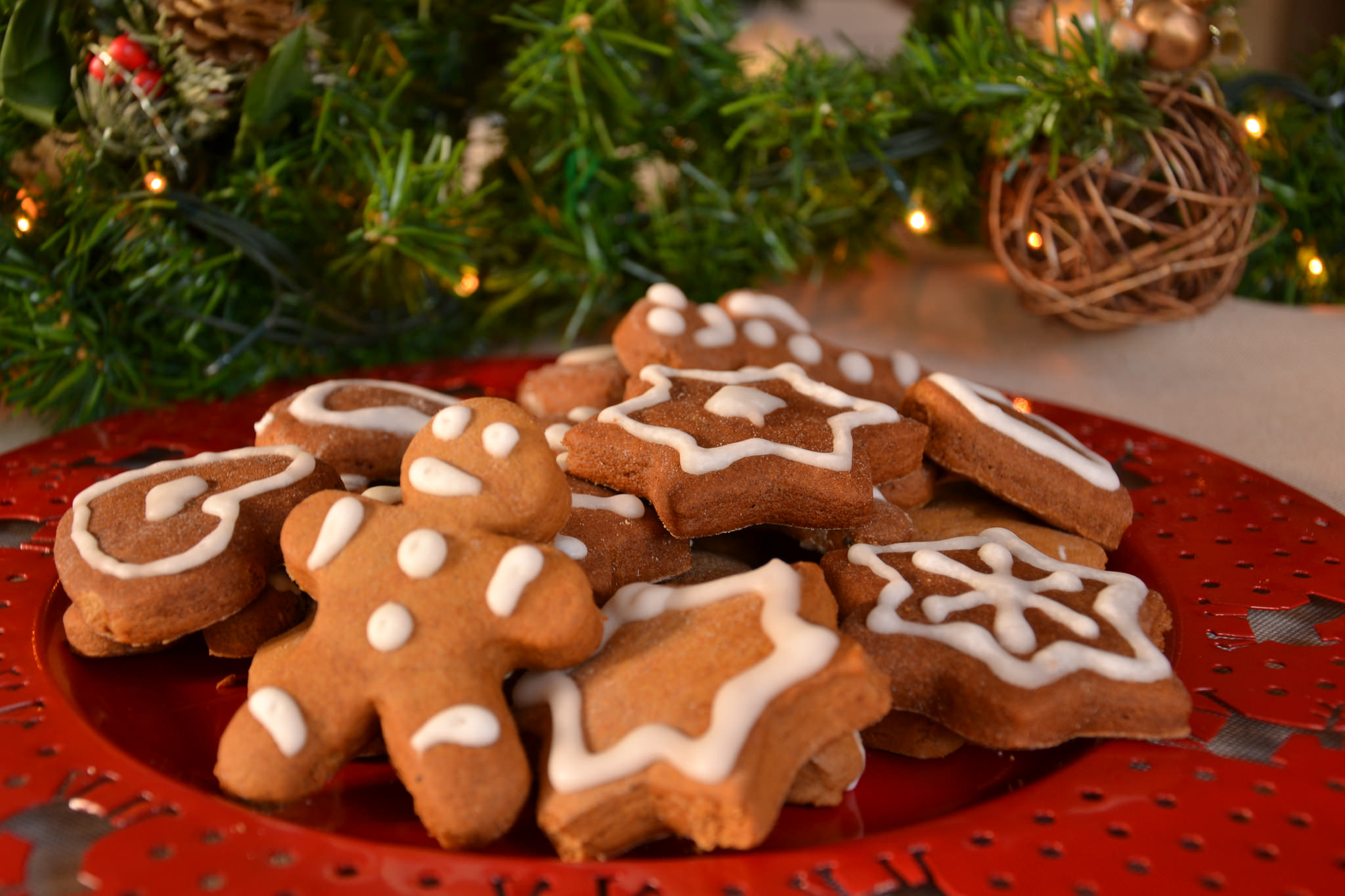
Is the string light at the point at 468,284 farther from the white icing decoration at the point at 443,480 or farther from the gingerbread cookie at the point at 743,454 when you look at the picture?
the white icing decoration at the point at 443,480

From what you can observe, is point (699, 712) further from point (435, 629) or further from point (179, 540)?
point (179, 540)

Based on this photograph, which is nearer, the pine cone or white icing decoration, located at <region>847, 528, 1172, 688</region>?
white icing decoration, located at <region>847, 528, 1172, 688</region>

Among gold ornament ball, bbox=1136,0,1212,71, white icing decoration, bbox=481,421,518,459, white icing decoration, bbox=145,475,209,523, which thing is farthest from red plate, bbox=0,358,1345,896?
gold ornament ball, bbox=1136,0,1212,71

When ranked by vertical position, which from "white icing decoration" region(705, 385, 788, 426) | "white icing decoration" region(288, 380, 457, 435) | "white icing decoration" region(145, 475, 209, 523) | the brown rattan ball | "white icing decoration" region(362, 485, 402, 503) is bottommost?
"white icing decoration" region(145, 475, 209, 523)

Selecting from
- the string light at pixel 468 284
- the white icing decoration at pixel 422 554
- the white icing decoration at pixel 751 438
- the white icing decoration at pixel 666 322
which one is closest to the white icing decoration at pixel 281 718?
the white icing decoration at pixel 422 554

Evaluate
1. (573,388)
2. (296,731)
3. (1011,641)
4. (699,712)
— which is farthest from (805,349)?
(296,731)

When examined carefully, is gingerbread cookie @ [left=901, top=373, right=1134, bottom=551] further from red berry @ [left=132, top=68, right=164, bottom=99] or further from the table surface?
red berry @ [left=132, top=68, right=164, bottom=99]
